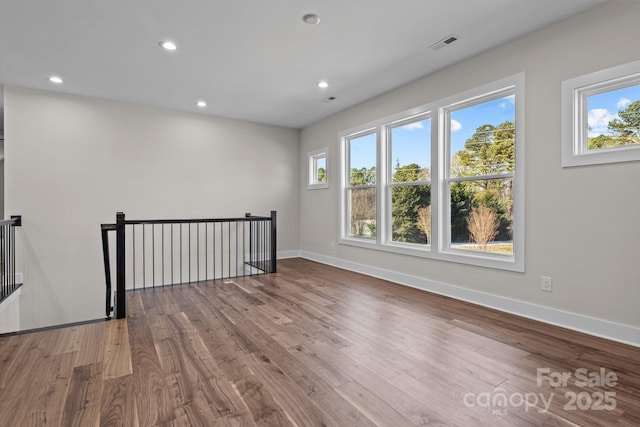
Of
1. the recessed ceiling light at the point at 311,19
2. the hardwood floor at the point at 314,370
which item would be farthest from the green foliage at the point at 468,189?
the recessed ceiling light at the point at 311,19

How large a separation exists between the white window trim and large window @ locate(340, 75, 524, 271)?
1.31 ft

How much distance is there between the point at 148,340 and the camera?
2.55m

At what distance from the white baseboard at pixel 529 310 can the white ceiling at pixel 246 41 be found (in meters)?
2.64

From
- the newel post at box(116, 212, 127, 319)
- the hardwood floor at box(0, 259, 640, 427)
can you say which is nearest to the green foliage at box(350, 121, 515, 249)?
the hardwood floor at box(0, 259, 640, 427)

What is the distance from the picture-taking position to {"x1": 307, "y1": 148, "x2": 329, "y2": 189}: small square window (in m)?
6.18

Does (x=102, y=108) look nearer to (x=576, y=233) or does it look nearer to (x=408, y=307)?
(x=408, y=307)

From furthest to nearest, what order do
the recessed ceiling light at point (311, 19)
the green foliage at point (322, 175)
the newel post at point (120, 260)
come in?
the green foliage at point (322, 175) → the newel post at point (120, 260) → the recessed ceiling light at point (311, 19)

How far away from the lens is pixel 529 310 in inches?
120

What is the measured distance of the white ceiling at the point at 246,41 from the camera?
2.70m

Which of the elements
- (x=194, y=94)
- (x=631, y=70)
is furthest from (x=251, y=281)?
(x=631, y=70)

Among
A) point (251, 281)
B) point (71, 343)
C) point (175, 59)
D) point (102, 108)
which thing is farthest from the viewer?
point (102, 108)

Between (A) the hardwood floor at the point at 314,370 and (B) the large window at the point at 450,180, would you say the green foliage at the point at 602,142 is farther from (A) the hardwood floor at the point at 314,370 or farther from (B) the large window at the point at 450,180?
(A) the hardwood floor at the point at 314,370

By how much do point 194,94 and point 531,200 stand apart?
464 centimetres

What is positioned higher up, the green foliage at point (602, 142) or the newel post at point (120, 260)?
the green foliage at point (602, 142)
